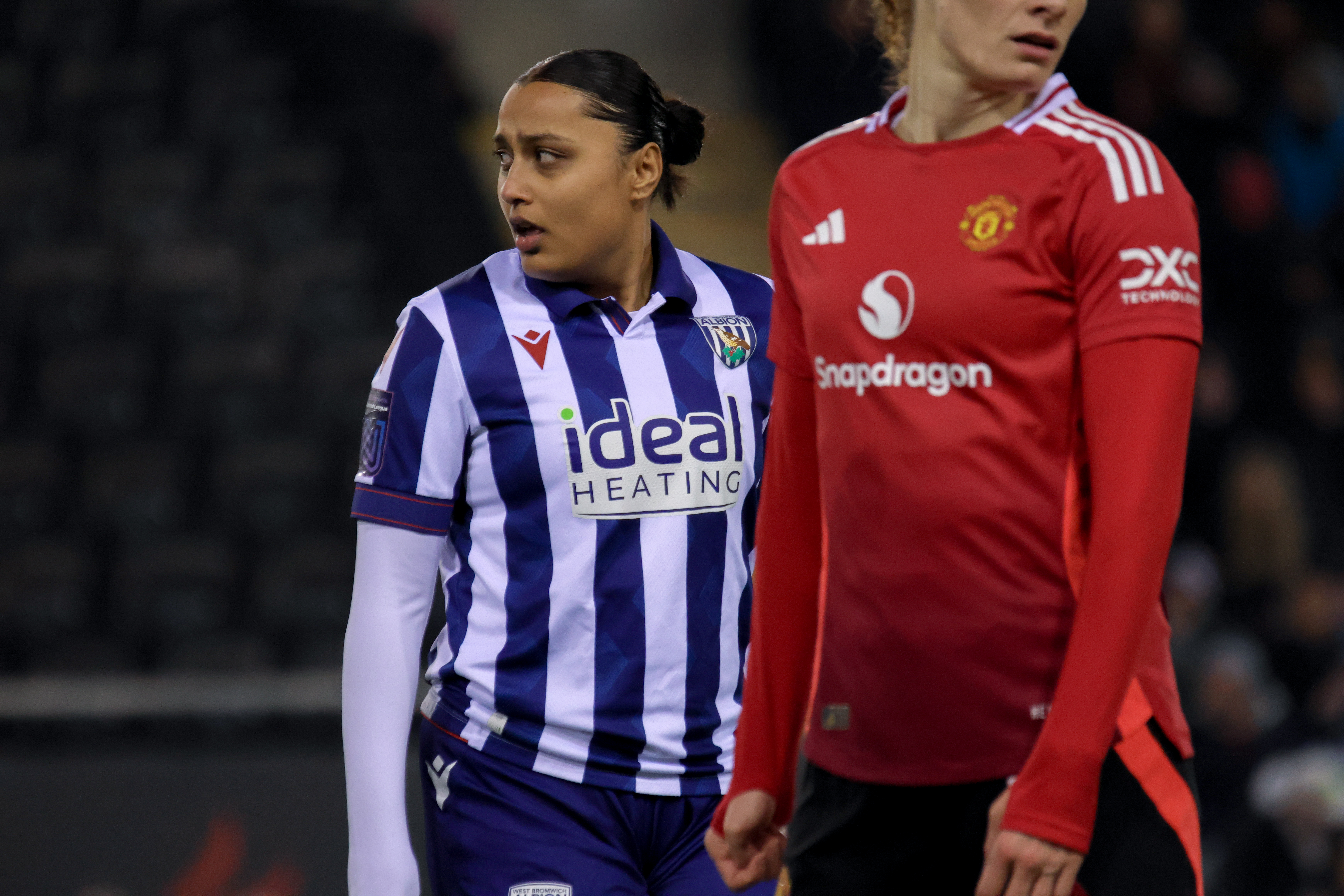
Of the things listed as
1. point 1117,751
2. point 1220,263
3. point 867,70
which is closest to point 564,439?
point 1117,751

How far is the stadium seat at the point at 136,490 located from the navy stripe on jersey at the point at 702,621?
3748 mm

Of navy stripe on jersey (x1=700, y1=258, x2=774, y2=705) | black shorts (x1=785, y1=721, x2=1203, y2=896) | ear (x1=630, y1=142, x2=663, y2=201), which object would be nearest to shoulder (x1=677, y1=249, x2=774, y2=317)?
navy stripe on jersey (x1=700, y1=258, x2=774, y2=705)

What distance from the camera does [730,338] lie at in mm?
2137

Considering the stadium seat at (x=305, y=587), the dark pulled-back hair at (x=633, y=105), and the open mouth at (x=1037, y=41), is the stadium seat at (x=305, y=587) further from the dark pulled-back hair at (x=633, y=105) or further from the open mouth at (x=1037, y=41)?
the open mouth at (x=1037, y=41)

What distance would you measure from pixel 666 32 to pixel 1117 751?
6844mm

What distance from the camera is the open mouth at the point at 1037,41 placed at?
132cm

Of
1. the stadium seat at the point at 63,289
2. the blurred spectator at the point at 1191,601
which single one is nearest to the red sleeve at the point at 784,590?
the blurred spectator at the point at 1191,601

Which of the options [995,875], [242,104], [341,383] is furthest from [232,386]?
[995,875]

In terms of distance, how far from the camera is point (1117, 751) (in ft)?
4.17

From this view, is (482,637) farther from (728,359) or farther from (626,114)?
(626,114)

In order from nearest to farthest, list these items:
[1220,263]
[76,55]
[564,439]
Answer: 1. [564,439]
2. [1220,263]
3. [76,55]

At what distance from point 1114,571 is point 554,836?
38.9 inches

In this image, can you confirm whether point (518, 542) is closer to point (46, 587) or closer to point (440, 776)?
point (440, 776)

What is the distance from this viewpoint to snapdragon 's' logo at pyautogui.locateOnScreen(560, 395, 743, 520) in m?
1.98
